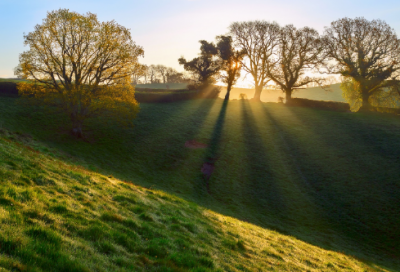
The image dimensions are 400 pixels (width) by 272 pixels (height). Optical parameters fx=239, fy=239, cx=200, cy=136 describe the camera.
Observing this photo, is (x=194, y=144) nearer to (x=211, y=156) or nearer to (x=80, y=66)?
(x=211, y=156)

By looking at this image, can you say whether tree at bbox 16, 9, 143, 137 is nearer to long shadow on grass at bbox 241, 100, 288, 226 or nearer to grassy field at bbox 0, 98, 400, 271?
grassy field at bbox 0, 98, 400, 271

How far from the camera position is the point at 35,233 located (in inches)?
253

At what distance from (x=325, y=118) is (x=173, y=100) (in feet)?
A: 133

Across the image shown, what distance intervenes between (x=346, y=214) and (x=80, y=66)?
40022 millimetres

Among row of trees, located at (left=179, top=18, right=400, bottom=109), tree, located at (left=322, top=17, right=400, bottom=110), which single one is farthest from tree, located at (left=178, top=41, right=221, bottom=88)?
tree, located at (left=322, top=17, right=400, bottom=110)

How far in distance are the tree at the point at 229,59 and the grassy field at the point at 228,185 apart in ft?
75.8

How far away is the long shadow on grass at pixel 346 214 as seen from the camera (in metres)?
21.8

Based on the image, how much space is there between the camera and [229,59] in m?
79.3

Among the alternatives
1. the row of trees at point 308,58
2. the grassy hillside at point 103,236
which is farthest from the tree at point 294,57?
the grassy hillside at point 103,236

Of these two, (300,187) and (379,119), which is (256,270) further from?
(379,119)

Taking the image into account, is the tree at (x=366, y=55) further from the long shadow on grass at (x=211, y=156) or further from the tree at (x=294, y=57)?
the long shadow on grass at (x=211, y=156)

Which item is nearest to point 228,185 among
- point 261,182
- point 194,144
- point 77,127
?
point 261,182

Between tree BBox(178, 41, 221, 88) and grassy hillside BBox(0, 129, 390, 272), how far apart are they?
233 feet

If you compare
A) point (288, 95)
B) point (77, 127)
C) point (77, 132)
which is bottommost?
point (77, 132)
